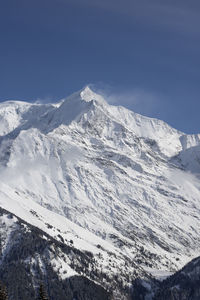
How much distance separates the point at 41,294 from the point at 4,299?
794 centimetres

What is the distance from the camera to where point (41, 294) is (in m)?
123

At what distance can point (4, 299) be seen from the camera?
11962cm
